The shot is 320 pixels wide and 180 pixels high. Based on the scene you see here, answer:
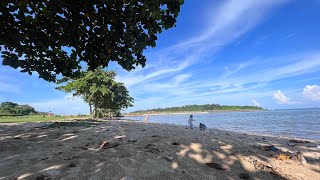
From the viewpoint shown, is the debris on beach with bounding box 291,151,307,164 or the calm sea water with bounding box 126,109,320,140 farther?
the calm sea water with bounding box 126,109,320,140

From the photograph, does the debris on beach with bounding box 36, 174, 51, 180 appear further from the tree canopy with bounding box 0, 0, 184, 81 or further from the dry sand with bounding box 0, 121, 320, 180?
the tree canopy with bounding box 0, 0, 184, 81

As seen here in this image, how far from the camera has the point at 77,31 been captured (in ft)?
22.6

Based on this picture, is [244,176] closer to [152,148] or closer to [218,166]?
[218,166]

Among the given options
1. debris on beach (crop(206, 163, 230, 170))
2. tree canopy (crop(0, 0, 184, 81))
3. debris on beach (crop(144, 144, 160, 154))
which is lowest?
debris on beach (crop(206, 163, 230, 170))

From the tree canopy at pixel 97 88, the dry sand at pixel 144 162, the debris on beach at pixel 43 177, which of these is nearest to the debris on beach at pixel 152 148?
the dry sand at pixel 144 162

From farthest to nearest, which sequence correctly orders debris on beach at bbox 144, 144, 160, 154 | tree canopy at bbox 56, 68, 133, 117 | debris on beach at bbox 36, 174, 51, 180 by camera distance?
1. tree canopy at bbox 56, 68, 133, 117
2. debris on beach at bbox 144, 144, 160, 154
3. debris on beach at bbox 36, 174, 51, 180

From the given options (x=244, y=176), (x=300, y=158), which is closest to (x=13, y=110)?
(x=300, y=158)

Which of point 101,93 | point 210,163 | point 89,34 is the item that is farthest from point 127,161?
point 101,93

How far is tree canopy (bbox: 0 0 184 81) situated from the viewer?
5895mm

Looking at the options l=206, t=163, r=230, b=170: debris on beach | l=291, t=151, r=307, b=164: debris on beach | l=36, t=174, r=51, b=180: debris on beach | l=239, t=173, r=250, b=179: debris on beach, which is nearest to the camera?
l=36, t=174, r=51, b=180: debris on beach

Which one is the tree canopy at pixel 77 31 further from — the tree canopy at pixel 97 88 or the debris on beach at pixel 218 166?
the tree canopy at pixel 97 88

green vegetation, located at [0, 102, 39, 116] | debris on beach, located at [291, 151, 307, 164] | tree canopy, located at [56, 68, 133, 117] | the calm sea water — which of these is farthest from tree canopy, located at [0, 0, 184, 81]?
green vegetation, located at [0, 102, 39, 116]

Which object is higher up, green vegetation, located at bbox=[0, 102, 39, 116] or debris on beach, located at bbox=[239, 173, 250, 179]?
green vegetation, located at bbox=[0, 102, 39, 116]

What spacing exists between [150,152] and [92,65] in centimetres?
280
